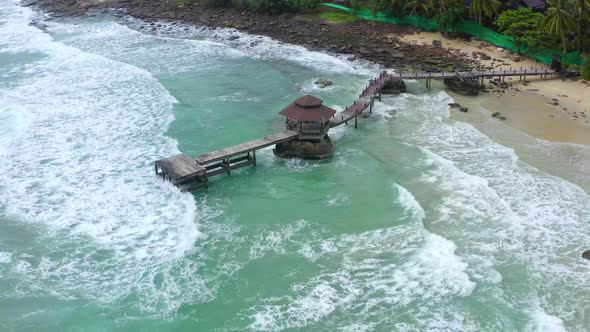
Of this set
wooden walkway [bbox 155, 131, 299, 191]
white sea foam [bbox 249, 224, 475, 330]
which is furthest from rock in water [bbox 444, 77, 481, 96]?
white sea foam [bbox 249, 224, 475, 330]

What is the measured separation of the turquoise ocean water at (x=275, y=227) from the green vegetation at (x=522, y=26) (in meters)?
9.97

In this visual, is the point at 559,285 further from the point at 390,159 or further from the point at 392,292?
the point at 390,159

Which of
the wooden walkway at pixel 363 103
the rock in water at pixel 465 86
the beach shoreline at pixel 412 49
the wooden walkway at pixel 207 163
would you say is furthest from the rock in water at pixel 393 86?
the wooden walkway at pixel 207 163

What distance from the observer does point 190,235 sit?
25328 mm

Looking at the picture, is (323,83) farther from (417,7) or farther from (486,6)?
(417,7)

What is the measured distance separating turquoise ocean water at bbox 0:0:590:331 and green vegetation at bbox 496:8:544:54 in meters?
9.97

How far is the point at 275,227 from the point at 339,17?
4238cm

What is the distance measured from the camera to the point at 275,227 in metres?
25.8

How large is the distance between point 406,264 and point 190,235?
9637 mm

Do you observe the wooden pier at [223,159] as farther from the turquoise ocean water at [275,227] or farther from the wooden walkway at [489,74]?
the wooden walkway at [489,74]

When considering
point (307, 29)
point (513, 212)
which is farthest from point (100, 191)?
point (307, 29)

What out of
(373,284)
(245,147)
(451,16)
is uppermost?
(451,16)

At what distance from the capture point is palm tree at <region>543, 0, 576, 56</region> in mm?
41531

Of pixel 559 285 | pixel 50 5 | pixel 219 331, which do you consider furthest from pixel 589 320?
pixel 50 5
